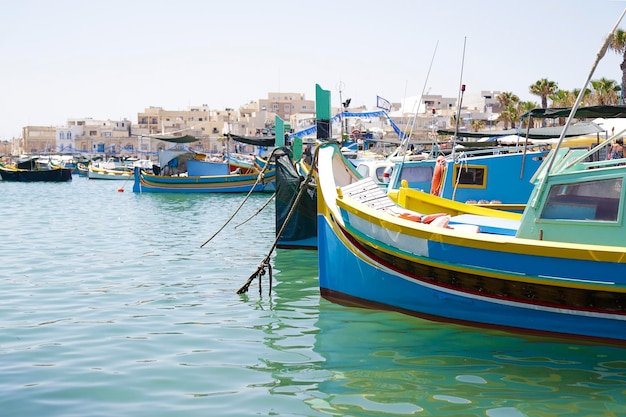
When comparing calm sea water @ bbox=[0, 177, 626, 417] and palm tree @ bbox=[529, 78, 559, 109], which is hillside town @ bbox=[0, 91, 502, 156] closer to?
palm tree @ bbox=[529, 78, 559, 109]

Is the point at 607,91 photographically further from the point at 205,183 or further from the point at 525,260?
the point at 525,260

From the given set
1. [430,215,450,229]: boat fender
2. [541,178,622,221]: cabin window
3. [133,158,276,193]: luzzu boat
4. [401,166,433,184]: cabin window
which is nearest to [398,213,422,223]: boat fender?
[430,215,450,229]: boat fender

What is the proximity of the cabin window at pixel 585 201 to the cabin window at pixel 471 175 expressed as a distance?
37.2 feet

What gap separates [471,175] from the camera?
2052 centimetres

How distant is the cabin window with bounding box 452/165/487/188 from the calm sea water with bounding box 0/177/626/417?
7.55 m

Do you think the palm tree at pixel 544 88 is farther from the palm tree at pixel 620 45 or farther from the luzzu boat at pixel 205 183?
the luzzu boat at pixel 205 183

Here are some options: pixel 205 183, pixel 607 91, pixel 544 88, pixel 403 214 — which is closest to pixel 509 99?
pixel 544 88

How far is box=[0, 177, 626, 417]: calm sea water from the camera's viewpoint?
729cm

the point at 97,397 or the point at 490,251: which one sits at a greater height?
the point at 490,251

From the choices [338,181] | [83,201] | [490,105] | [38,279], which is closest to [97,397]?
[338,181]

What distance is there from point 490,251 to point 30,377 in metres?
5.08

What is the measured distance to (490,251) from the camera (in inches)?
342

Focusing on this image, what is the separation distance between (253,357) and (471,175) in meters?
12.9

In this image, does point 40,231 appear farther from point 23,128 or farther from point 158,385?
point 23,128
